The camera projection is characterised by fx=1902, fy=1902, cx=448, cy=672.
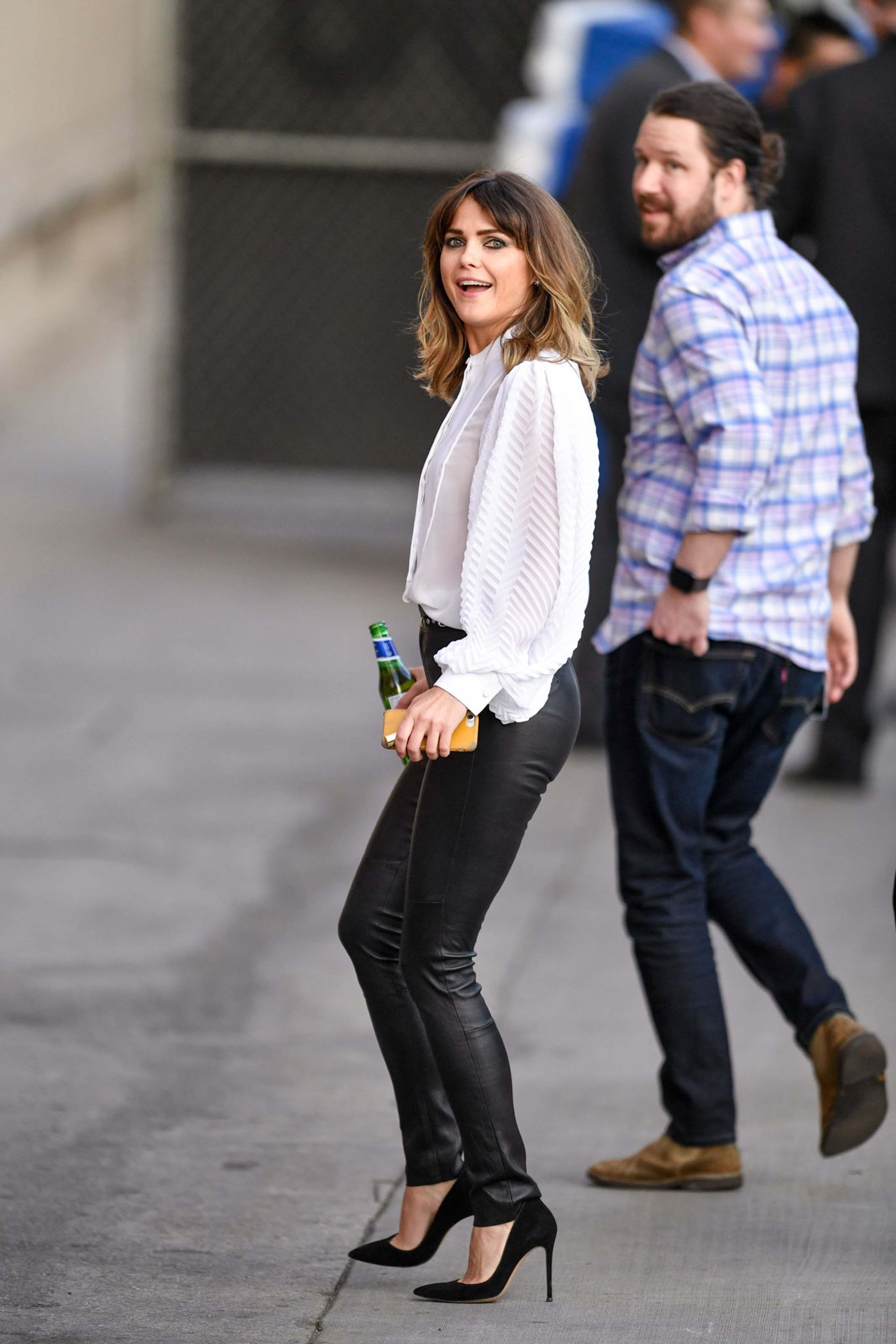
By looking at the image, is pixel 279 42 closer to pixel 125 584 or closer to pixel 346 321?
pixel 346 321

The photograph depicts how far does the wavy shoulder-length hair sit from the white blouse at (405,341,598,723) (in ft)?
0.13

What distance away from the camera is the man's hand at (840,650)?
3.86m

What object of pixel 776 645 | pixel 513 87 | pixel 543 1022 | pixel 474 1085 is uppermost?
pixel 513 87

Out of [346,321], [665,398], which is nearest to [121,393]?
[346,321]

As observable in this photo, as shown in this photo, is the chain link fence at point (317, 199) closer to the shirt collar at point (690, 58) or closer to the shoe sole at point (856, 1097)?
the shirt collar at point (690, 58)

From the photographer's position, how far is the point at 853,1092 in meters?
3.51

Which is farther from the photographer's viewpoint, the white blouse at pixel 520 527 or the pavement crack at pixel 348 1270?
the pavement crack at pixel 348 1270

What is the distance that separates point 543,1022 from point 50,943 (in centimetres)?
129

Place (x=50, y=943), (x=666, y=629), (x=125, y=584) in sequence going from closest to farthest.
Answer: (x=666, y=629)
(x=50, y=943)
(x=125, y=584)

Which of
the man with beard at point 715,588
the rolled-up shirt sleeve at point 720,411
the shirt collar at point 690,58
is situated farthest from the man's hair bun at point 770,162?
the shirt collar at point 690,58

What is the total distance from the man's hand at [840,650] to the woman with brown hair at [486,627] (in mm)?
1031

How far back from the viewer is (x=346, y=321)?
10.1 m

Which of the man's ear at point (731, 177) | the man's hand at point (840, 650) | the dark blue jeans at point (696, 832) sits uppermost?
the man's ear at point (731, 177)

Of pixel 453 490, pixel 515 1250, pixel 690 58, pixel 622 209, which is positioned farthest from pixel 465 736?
pixel 690 58
